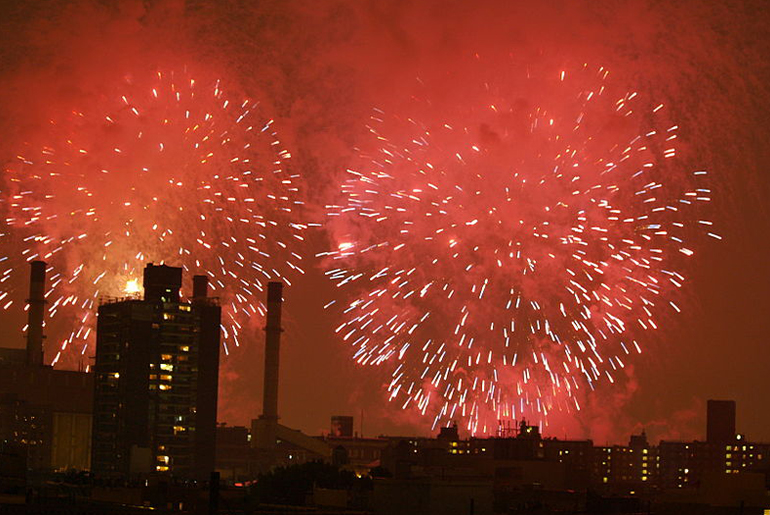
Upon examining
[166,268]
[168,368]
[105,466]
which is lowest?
[105,466]

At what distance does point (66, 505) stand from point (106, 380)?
411 feet

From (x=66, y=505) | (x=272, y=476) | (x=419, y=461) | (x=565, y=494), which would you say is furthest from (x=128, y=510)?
(x=419, y=461)

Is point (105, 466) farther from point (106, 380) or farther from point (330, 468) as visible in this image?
point (330, 468)

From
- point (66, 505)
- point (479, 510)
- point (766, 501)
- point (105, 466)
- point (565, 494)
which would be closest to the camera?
point (66, 505)

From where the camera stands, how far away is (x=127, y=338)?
18738 centimetres

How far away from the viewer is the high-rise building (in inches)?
7347

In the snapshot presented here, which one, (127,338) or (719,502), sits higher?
(127,338)

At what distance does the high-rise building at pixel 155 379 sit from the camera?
187 metres

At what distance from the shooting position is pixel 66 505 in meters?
64.0

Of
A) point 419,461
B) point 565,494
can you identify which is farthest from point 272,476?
point 565,494

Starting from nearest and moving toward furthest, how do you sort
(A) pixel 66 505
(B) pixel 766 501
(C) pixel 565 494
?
(A) pixel 66 505 → (B) pixel 766 501 → (C) pixel 565 494

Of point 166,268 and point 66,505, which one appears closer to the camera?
point 66,505

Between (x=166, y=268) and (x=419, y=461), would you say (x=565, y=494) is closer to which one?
(x=419, y=461)

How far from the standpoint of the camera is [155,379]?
623 ft
